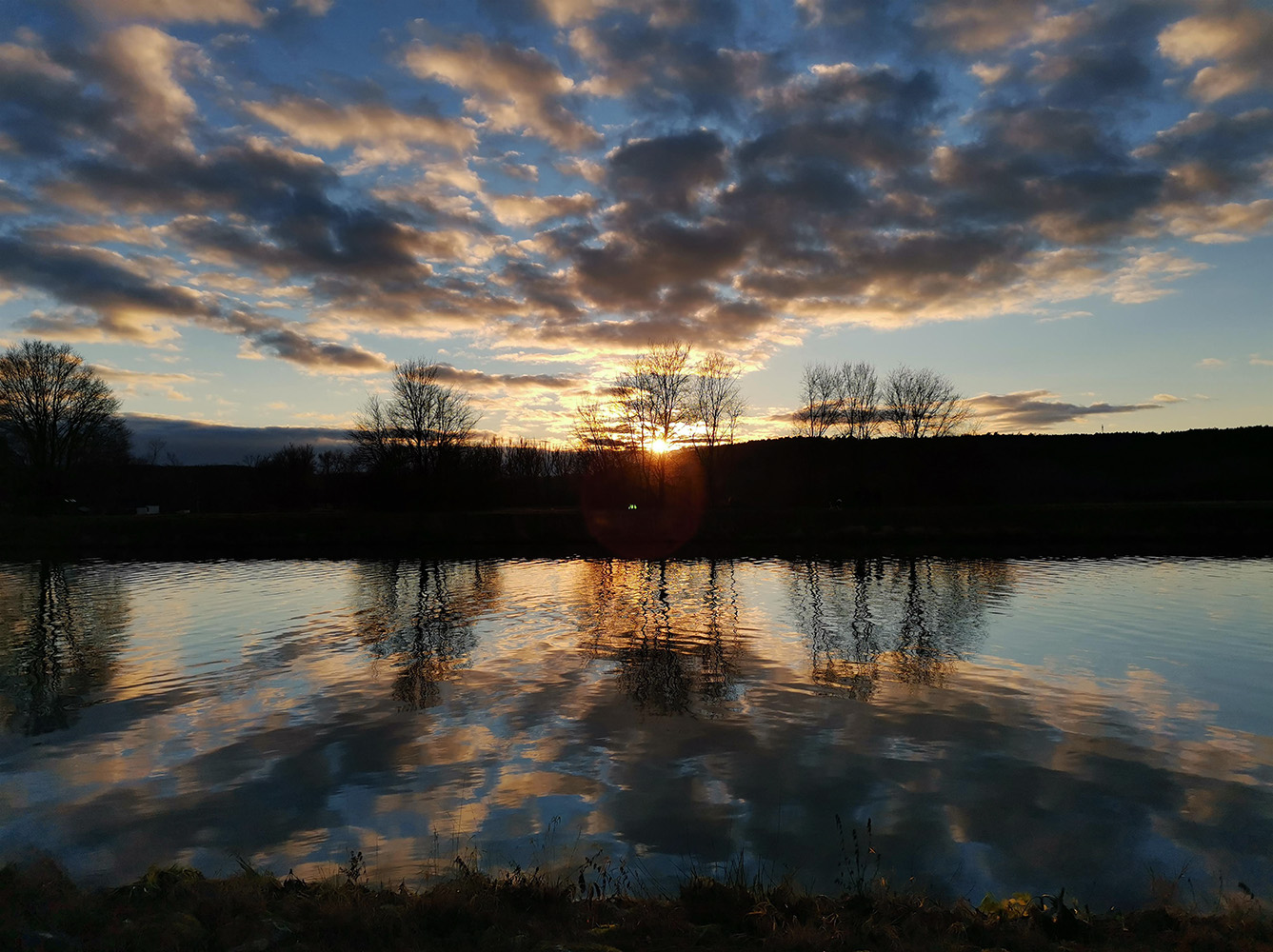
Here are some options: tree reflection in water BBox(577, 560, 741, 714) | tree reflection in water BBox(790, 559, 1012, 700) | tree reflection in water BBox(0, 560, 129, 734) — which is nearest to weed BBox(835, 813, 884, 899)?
tree reflection in water BBox(577, 560, 741, 714)

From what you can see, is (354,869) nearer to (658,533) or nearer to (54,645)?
(54,645)

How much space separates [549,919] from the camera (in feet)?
22.5

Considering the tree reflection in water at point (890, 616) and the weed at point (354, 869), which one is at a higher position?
the weed at point (354, 869)

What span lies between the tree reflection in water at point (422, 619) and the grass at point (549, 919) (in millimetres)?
7859

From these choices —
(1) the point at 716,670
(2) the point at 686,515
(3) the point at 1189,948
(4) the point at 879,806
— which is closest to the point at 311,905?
(4) the point at 879,806

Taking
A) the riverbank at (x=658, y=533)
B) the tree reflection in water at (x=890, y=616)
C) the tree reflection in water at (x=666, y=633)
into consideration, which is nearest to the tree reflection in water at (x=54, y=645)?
the tree reflection in water at (x=666, y=633)

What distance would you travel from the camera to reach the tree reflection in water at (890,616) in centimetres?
1767

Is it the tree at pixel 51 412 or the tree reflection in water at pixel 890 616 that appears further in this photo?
the tree at pixel 51 412

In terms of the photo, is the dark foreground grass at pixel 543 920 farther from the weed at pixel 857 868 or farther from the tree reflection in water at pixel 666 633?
the tree reflection in water at pixel 666 633

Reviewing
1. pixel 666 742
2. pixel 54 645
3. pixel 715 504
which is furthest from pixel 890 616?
pixel 715 504

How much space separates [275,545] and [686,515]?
114 ft

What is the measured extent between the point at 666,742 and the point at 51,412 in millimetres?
101778

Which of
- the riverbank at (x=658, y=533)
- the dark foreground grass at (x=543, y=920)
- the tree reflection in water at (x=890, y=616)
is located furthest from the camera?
the riverbank at (x=658, y=533)

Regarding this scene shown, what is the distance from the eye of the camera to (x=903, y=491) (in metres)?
88.7
